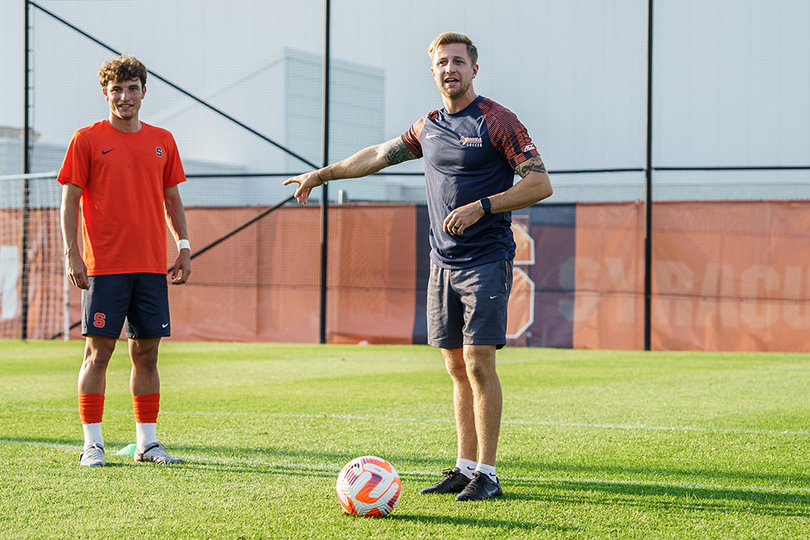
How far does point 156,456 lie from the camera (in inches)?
154

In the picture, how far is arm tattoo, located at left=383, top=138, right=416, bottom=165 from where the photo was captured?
12.4 feet

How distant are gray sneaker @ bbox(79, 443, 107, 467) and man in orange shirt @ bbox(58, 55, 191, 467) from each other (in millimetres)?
19

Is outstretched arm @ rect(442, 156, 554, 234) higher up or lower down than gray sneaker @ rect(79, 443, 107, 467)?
higher up

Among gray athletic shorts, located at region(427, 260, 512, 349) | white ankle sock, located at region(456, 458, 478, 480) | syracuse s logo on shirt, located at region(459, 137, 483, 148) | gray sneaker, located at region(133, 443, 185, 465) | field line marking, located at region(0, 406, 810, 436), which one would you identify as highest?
syracuse s logo on shirt, located at region(459, 137, 483, 148)

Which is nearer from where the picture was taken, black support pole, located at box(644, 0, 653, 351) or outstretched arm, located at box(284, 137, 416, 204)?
outstretched arm, located at box(284, 137, 416, 204)

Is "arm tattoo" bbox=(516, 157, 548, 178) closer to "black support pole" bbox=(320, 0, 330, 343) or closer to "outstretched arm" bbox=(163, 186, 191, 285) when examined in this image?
"outstretched arm" bbox=(163, 186, 191, 285)

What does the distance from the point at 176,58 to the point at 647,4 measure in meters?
8.92

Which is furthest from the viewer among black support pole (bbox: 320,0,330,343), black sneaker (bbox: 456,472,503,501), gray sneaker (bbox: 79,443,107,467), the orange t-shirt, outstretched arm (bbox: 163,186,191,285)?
black support pole (bbox: 320,0,330,343)

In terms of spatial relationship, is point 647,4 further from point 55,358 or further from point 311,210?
point 55,358

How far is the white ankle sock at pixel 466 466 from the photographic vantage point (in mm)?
3430

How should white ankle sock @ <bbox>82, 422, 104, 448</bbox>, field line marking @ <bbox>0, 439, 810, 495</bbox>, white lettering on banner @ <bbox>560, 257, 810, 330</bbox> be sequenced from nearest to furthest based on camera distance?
field line marking @ <bbox>0, 439, 810, 495</bbox>
white ankle sock @ <bbox>82, 422, 104, 448</bbox>
white lettering on banner @ <bbox>560, 257, 810, 330</bbox>

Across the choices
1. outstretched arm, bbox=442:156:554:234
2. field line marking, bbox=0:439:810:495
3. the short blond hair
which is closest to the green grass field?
field line marking, bbox=0:439:810:495

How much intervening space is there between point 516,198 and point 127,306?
2159 mm

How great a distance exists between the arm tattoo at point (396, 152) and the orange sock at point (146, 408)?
1776 millimetres
